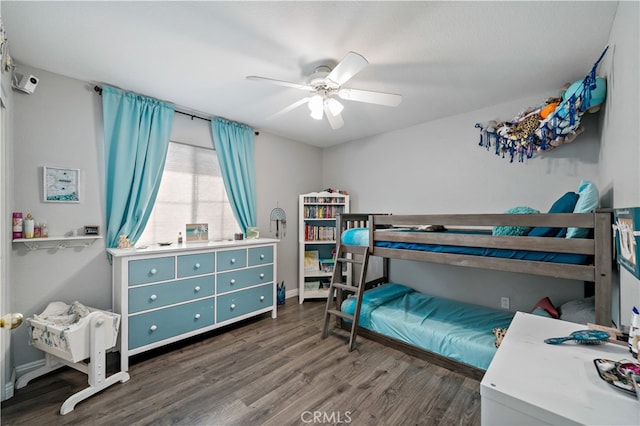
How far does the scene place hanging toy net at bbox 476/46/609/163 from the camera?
1896mm

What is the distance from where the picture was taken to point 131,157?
2584 millimetres

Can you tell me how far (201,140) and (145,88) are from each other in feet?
2.64

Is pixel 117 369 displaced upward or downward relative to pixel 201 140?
downward

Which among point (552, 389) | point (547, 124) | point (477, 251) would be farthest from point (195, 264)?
point (547, 124)

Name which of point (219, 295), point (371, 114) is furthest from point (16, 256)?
point (371, 114)

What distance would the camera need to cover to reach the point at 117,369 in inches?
87.3

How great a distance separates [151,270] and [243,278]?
0.95 m

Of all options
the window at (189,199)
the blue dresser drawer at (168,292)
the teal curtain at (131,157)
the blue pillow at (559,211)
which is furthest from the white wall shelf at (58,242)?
the blue pillow at (559,211)

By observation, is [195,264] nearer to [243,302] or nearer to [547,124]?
[243,302]

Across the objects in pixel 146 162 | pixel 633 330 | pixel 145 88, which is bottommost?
pixel 633 330

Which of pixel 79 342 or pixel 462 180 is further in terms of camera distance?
pixel 462 180

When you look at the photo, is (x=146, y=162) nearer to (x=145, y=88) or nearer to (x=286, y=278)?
(x=145, y=88)

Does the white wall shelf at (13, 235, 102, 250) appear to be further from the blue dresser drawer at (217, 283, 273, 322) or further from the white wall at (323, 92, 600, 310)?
the white wall at (323, 92, 600, 310)

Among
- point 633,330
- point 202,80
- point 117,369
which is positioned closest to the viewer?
point 633,330
